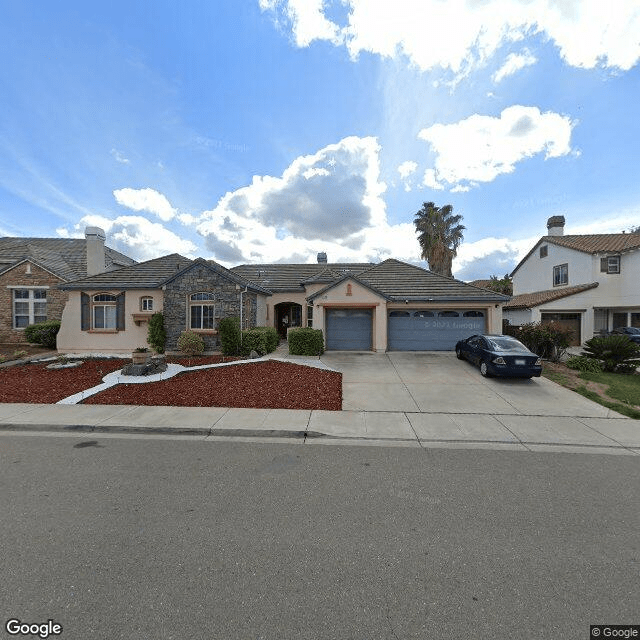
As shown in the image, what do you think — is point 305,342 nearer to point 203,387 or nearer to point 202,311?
point 202,311

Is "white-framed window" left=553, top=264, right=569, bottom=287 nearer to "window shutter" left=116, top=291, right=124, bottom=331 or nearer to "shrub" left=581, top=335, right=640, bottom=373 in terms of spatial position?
"shrub" left=581, top=335, right=640, bottom=373

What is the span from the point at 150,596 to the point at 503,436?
6.21 meters

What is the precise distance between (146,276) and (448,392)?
15.2 meters

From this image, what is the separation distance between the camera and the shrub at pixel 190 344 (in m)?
14.5

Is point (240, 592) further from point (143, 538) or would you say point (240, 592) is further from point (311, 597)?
point (143, 538)

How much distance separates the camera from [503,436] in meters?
6.16

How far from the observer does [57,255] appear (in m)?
21.0

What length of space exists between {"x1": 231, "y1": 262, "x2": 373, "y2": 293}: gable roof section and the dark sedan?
1108 cm

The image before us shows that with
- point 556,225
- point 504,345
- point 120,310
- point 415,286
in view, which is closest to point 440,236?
point 556,225

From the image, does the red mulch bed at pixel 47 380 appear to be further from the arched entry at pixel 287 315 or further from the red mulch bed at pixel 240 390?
the arched entry at pixel 287 315

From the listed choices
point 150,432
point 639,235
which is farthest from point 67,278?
point 639,235

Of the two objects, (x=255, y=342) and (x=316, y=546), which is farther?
(x=255, y=342)

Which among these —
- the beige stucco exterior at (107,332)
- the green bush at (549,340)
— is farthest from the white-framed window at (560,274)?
the beige stucco exterior at (107,332)

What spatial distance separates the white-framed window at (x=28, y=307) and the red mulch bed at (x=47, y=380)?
24.2 feet
